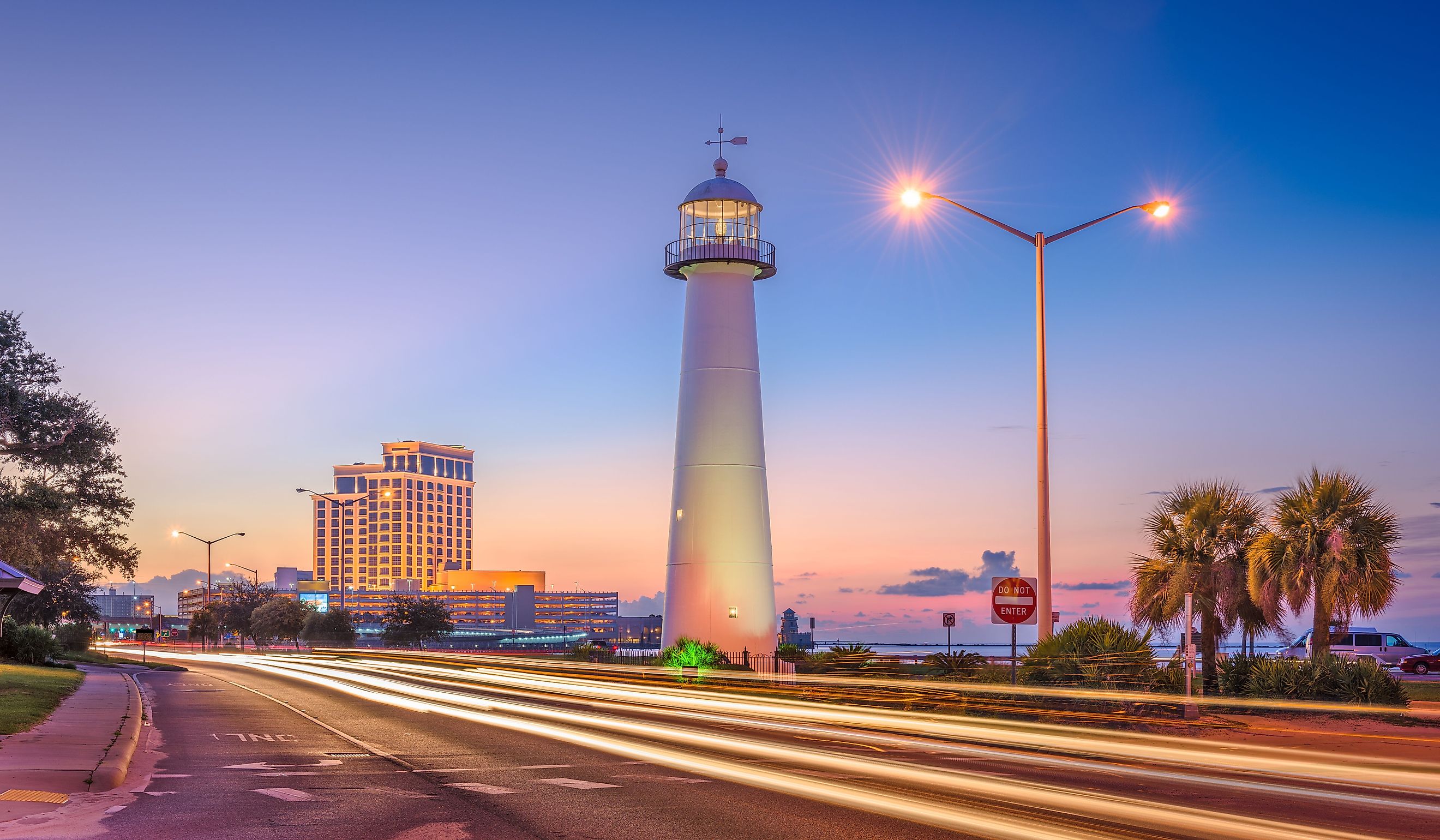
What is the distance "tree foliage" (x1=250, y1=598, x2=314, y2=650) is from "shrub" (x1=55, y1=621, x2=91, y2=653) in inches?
978

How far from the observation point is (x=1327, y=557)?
Result: 29969 millimetres

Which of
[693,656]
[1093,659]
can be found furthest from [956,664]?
[693,656]

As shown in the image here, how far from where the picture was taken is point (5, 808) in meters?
11.6

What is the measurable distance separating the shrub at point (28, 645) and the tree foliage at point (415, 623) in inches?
1395

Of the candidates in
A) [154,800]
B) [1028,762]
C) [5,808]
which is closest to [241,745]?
[154,800]

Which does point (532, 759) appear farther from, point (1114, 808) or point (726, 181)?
point (726, 181)

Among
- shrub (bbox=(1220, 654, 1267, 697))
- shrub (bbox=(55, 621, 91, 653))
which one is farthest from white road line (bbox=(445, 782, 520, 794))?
shrub (bbox=(55, 621, 91, 653))

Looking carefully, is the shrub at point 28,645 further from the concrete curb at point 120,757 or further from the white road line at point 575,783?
the white road line at point 575,783

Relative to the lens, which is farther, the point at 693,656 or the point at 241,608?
the point at 241,608

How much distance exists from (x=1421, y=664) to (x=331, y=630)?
65148 millimetres

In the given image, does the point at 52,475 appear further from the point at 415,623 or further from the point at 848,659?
the point at 415,623

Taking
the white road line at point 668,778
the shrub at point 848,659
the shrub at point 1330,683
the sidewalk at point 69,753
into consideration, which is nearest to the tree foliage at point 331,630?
the shrub at point 848,659

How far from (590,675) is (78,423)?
17.6 metres

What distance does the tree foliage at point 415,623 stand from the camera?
83.8 meters
